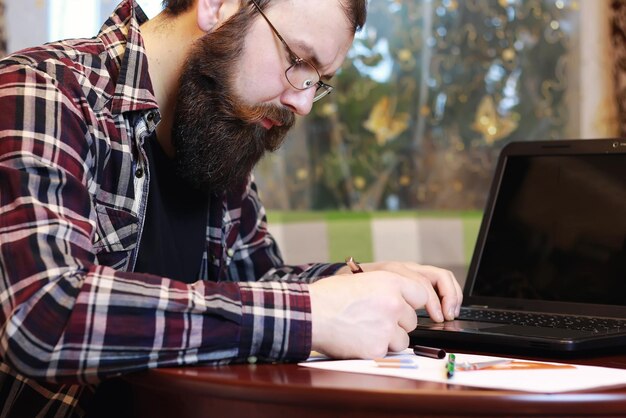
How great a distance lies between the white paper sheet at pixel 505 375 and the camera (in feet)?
2.69

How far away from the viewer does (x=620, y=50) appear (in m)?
2.58

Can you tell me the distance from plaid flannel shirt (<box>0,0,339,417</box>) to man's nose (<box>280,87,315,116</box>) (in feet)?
0.67

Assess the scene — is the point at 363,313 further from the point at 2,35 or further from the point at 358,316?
the point at 2,35

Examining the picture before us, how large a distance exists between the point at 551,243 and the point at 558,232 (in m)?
0.02

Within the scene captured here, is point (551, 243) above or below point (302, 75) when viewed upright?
below

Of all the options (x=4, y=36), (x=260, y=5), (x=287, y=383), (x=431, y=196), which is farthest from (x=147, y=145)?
(x=431, y=196)

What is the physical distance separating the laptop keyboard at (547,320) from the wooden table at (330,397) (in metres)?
0.36

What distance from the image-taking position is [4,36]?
2189 mm

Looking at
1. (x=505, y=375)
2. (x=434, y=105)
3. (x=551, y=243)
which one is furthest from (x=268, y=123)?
(x=434, y=105)

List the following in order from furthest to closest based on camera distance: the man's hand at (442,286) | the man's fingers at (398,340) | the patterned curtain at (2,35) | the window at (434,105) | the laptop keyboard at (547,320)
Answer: the window at (434,105), the patterned curtain at (2,35), the man's hand at (442,286), the laptop keyboard at (547,320), the man's fingers at (398,340)

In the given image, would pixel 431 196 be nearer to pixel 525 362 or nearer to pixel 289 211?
pixel 289 211

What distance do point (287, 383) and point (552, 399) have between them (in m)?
0.24

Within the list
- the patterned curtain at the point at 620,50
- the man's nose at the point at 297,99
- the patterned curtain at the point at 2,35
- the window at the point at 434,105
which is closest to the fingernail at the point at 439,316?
the man's nose at the point at 297,99

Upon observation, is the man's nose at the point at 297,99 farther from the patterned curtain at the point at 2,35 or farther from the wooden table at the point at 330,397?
the patterned curtain at the point at 2,35
